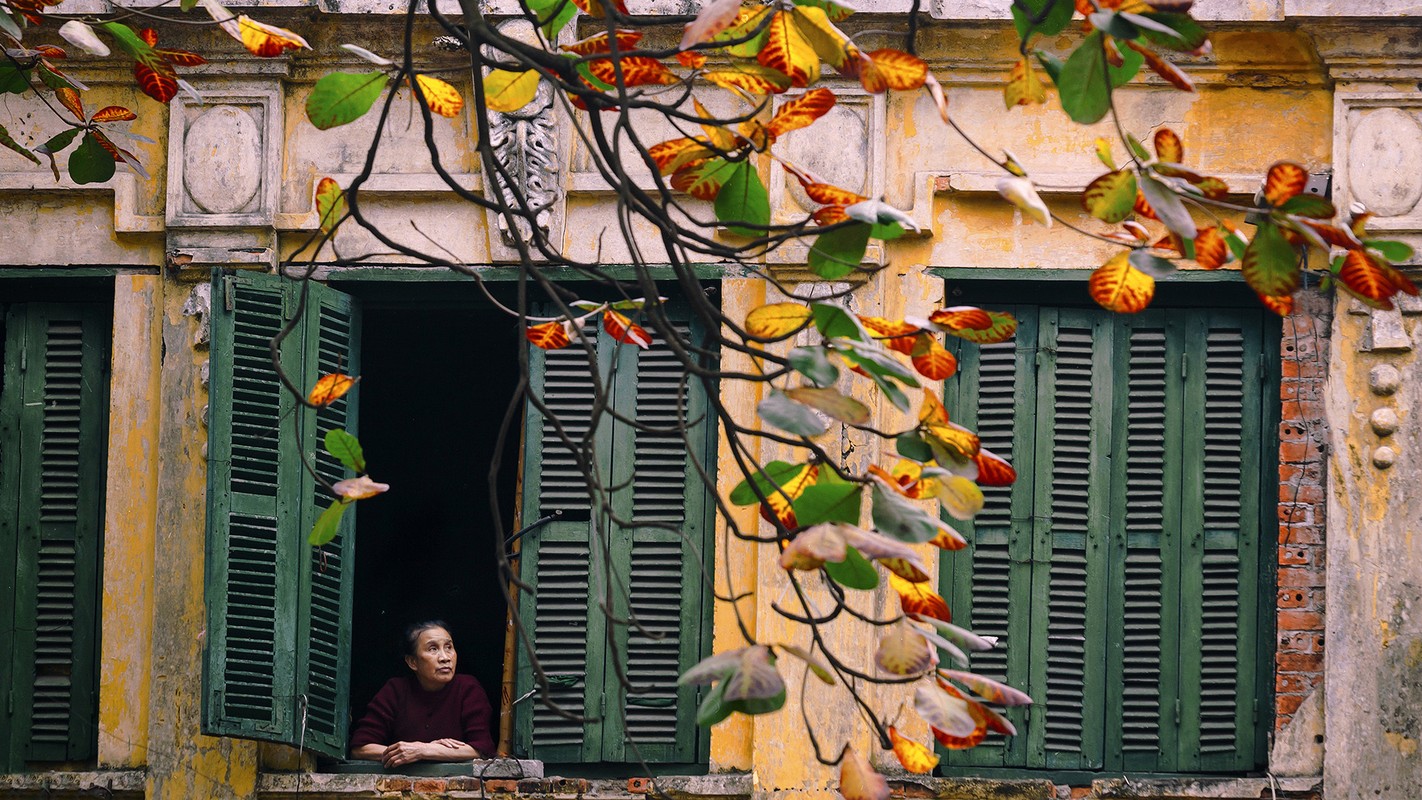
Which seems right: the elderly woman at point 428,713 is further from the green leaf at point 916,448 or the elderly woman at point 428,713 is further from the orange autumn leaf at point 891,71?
the orange autumn leaf at point 891,71

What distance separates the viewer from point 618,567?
22.4ft

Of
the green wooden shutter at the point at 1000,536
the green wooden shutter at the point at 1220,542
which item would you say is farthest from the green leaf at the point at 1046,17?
the green wooden shutter at the point at 1220,542

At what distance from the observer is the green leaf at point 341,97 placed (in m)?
4.06

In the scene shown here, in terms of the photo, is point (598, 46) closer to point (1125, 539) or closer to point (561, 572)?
point (561, 572)

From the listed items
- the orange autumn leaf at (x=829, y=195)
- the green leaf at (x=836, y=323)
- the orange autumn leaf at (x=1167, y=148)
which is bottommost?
the green leaf at (x=836, y=323)

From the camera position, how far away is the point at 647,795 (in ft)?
21.6

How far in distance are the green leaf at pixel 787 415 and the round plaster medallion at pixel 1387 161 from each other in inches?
151

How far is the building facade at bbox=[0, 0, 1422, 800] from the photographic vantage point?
21.4 ft

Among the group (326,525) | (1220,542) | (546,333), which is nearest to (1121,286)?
(546,333)

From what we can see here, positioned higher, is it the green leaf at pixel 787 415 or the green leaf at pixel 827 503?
the green leaf at pixel 787 415

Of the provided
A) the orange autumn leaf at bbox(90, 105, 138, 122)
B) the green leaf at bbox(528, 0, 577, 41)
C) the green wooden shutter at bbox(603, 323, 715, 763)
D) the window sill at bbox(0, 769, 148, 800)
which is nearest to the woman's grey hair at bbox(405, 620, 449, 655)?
the green wooden shutter at bbox(603, 323, 715, 763)

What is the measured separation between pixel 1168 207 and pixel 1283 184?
257 millimetres

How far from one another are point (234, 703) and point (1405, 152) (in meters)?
4.58

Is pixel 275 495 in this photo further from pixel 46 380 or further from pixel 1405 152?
pixel 1405 152
